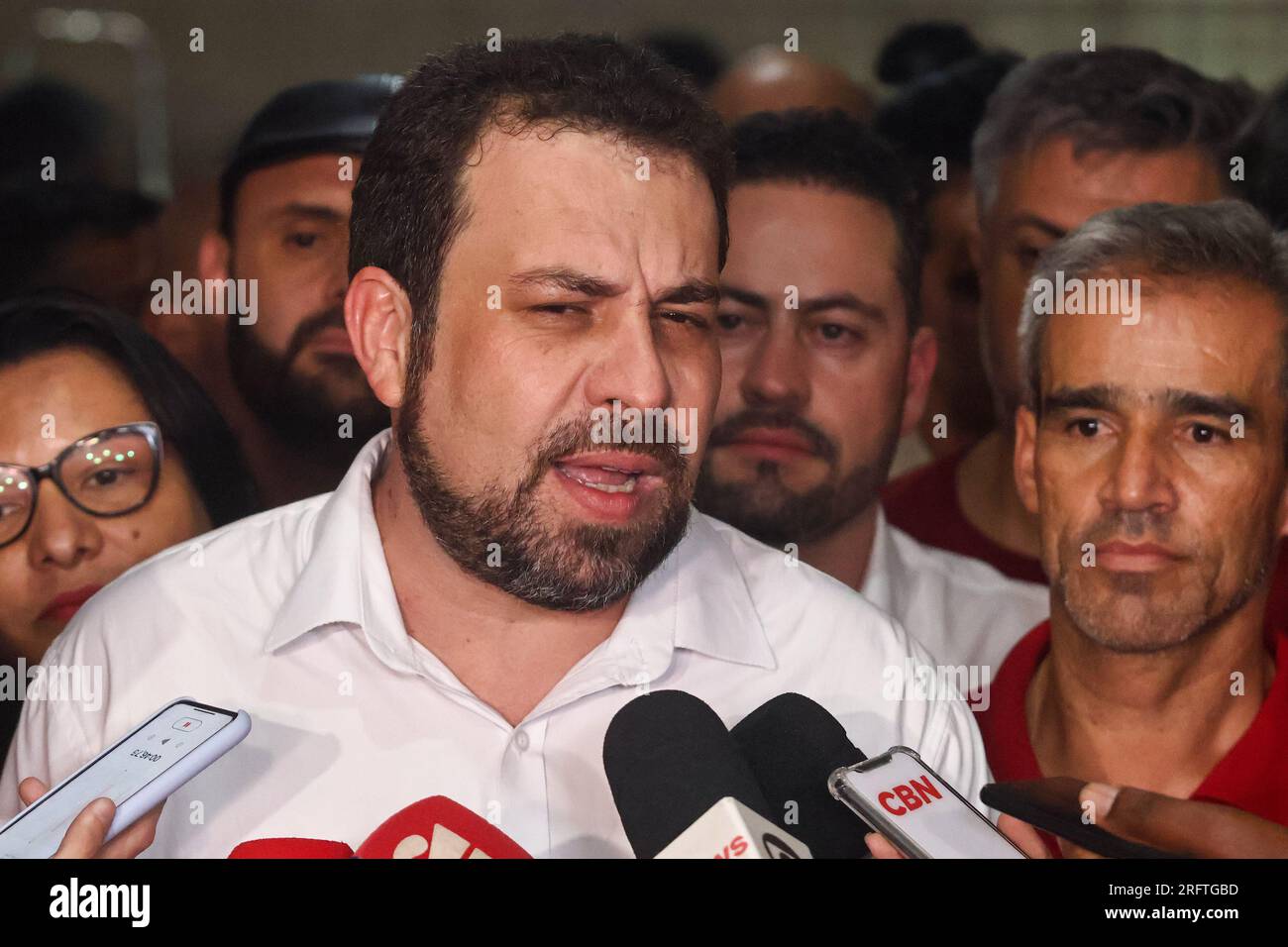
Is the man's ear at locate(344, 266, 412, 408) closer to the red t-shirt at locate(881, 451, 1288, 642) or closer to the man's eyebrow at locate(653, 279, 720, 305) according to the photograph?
the man's eyebrow at locate(653, 279, 720, 305)

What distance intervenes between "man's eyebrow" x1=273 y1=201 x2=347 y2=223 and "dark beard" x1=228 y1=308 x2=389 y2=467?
0.41 ft

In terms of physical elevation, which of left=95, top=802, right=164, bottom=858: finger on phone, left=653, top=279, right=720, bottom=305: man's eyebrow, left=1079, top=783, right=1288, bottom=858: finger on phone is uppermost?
left=653, top=279, right=720, bottom=305: man's eyebrow

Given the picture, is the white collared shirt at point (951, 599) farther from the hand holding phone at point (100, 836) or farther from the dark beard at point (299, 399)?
the hand holding phone at point (100, 836)

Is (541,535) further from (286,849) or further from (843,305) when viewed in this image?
(843,305)

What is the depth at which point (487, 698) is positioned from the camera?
1.97m

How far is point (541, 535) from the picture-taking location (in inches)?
75.3

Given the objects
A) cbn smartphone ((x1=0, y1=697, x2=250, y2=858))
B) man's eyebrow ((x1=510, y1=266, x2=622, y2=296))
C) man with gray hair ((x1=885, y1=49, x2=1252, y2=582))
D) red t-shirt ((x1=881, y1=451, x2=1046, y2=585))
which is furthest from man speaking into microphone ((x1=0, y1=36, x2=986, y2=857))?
man with gray hair ((x1=885, y1=49, x2=1252, y2=582))

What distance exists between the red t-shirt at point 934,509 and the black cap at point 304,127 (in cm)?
91

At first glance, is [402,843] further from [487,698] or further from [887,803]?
[887,803]

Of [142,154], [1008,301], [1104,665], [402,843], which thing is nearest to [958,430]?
[1008,301]

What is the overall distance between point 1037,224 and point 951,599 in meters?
0.55

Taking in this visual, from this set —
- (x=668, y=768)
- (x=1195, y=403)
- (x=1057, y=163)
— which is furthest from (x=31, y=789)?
(x=1057, y=163)

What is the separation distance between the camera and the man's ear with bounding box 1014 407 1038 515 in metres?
2.15

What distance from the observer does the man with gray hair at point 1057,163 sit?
2236 millimetres
